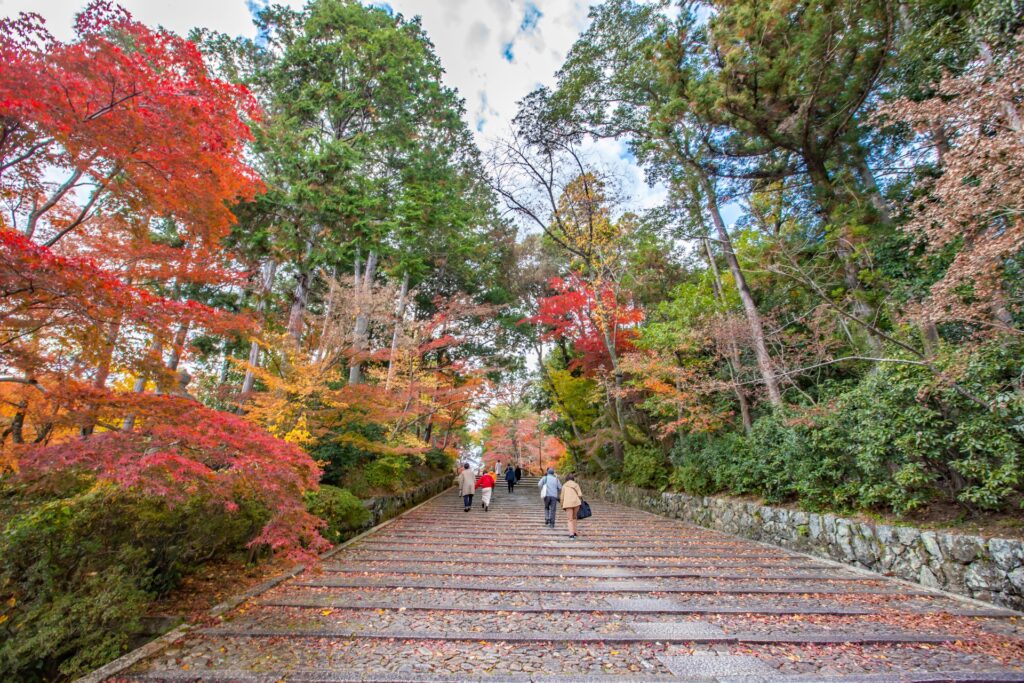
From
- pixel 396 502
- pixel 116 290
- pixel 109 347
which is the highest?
pixel 116 290

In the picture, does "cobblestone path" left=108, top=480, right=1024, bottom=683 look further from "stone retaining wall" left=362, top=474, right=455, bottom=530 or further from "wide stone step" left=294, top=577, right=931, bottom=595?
"stone retaining wall" left=362, top=474, right=455, bottom=530

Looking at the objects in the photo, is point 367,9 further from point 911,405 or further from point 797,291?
point 911,405

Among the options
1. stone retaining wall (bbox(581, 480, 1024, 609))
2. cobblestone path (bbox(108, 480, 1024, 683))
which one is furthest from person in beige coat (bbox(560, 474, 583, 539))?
stone retaining wall (bbox(581, 480, 1024, 609))

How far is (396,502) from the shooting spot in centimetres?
1048

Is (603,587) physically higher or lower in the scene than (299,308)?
lower

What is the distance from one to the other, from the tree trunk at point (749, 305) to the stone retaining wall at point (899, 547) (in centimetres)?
248

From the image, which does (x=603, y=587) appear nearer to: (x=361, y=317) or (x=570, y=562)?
(x=570, y=562)

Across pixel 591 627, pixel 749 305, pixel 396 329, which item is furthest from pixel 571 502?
pixel 396 329

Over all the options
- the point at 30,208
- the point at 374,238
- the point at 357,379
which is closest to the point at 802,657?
the point at 30,208

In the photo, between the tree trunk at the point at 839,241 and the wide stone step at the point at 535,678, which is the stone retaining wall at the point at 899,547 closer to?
the wide stone step at the point at 535,678

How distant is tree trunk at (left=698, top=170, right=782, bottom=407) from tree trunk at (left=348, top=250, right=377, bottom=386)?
8.70 meters

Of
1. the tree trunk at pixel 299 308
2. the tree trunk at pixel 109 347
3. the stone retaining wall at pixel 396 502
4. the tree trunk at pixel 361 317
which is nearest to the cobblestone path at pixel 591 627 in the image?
the tree trunk at pixel 109 347

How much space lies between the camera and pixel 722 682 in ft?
8.20

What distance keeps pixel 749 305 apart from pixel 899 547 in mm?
5881
